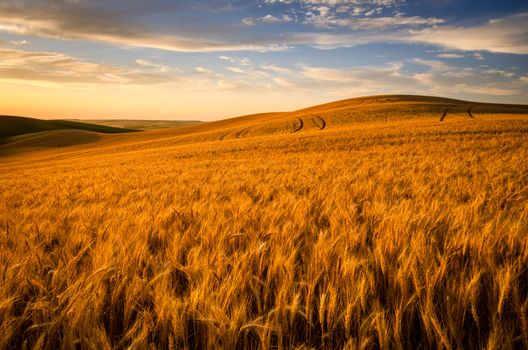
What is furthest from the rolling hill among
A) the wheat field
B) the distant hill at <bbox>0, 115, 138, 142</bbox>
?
the wheat field

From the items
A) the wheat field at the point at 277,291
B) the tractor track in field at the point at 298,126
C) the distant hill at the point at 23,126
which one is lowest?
the wheat field at the point at 277,291

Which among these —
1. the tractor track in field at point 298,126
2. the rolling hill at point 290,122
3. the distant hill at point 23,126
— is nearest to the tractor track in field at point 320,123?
the rolling hill at point 290,122

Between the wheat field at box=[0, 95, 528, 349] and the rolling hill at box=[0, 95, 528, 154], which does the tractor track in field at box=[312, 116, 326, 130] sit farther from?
the wheat field at box=[0, 95, 528, 349]

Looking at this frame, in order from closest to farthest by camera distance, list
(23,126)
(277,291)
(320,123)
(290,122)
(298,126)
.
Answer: (277,291) → (320,123) → (298,126) → (290,122) → (23,126)

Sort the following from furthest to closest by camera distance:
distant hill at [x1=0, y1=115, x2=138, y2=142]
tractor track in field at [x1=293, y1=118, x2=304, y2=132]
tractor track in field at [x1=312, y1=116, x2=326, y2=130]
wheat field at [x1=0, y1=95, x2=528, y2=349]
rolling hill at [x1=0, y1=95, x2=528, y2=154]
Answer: distant hill at [x1=0, y1=115, x2=138, y2=142] → tractor track in field at [x1=293, y1=118, x2=304, y2=132] → tractor track in field at [x1=312, y1=116, x2=326, y2=130] → rolling hill at [x1=0, y1=95, x2=528, y2=154] → wheat field at [x1=0, y1=95, x2=528, y2=349]

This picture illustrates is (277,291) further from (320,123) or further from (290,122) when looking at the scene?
(290,122)

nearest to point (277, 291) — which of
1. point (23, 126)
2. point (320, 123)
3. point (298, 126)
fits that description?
point (298, 126)

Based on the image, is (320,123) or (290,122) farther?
(290,122)

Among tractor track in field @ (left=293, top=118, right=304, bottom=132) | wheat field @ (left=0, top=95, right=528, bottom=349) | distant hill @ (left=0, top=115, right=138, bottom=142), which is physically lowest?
wheat field @ (left=0, top=95, right=528, bottom=349)

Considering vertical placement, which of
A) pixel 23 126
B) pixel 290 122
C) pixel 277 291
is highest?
pixel 23 126

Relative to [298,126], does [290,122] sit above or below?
above

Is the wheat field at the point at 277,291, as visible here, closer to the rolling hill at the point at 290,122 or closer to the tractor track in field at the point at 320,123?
the rolling hill at the point at 290,122

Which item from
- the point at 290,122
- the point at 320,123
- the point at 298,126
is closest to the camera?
the point at 320,123

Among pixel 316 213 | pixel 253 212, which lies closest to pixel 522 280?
pixel 316 213
